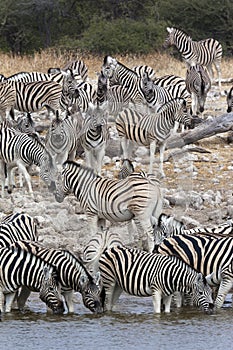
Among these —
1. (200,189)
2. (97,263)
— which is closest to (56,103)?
(200,189)

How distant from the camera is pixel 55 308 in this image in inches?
430

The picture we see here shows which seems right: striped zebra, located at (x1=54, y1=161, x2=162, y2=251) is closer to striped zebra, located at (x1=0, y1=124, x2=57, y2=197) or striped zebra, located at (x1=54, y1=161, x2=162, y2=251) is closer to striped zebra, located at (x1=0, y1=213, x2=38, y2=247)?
striped zebra, located at (x1=0, y1=213, x2=38, y2=247)

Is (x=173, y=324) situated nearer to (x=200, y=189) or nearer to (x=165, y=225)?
(x=165, y=225)

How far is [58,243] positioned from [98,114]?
3.61 metres

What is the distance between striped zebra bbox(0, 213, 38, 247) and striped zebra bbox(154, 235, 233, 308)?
5.51ft

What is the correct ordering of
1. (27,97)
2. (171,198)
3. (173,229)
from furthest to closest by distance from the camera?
(27,97) < (171,198) < (173,229)

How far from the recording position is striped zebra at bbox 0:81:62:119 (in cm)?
1941

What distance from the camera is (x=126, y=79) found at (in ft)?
66.9

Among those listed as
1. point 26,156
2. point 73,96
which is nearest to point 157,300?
point 26,156

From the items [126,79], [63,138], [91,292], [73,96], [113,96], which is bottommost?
[91,292]

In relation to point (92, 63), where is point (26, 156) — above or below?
below

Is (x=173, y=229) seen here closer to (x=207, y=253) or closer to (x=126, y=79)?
(x=207, y=253)

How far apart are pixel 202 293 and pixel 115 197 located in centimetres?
256

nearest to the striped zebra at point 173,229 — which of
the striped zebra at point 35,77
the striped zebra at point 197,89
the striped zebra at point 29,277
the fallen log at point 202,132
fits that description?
the striped zebra at point 29,277
